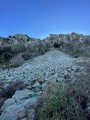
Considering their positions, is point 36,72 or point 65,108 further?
point 36,72

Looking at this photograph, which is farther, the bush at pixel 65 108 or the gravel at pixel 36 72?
the gravel at pixel 36 72

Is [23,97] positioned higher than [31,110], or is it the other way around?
[31,110]

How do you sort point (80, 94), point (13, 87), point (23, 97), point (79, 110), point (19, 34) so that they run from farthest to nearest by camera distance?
point (19, 34) → point (13, 87) → point (23, 97) → point (80, 94) → point (79, 110)

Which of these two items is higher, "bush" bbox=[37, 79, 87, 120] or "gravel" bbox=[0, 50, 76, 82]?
"bush" bbox=[37, 79, 87, 120]

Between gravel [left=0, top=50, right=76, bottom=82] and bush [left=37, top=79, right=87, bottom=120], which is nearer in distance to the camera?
bush [left=37, top=79, right=87, bottom=120]

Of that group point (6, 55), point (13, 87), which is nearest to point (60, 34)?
point (6, 55)

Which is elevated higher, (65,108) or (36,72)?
(65,108)

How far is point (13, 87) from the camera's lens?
358 cm

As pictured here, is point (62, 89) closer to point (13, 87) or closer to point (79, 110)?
point (79, 110)

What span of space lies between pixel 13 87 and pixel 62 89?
94.7 inches

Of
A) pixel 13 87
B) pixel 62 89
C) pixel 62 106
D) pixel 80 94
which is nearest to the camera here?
pixel 62 106

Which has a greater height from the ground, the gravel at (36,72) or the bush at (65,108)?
the bush at (65,108)

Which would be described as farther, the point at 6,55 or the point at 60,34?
the point at 60,34

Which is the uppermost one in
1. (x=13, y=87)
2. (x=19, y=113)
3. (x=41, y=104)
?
(x=41, y=104)
